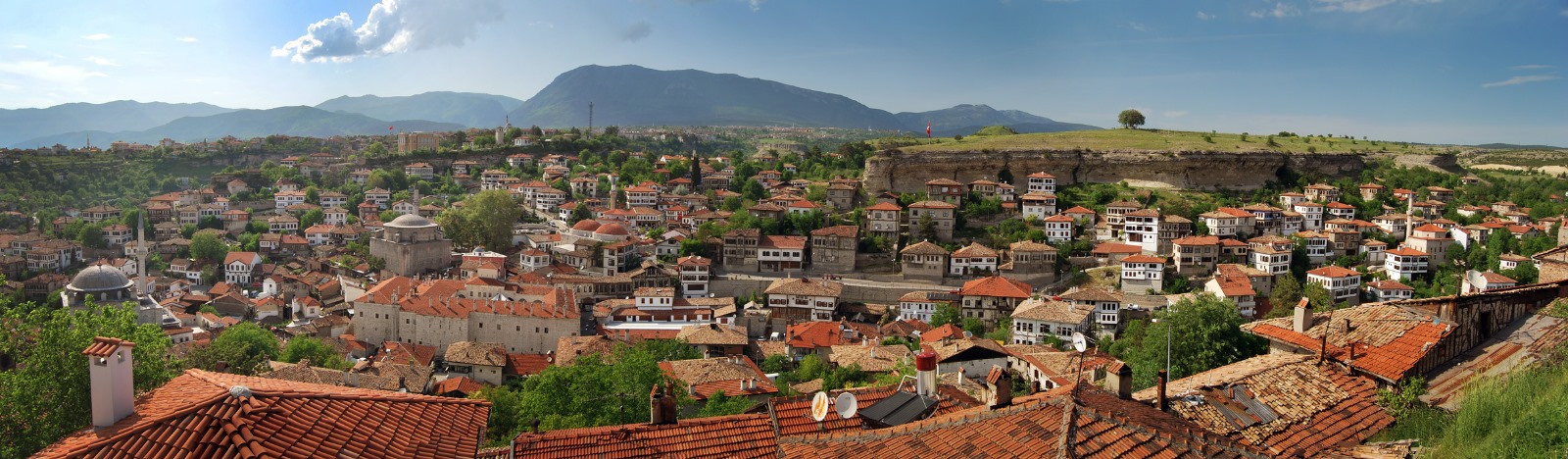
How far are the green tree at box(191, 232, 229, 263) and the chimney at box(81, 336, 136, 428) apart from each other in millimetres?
38589

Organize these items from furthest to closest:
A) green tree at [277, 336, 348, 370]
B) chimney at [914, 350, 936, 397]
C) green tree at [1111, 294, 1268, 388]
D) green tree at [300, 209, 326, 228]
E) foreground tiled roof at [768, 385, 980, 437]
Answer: green tree at [300, 209, 326, 228]
green tree at [277, 336, 348, 370]
green tree at [1111, 294, 1268, 388]
chimney at [914, 350, 936, 397]
foreground tiled roof at [768, 385, 980, 437]

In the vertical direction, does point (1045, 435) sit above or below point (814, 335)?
above

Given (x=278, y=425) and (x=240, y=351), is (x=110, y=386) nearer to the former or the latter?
(x=278, y=425)

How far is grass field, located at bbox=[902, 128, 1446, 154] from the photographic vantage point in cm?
4712

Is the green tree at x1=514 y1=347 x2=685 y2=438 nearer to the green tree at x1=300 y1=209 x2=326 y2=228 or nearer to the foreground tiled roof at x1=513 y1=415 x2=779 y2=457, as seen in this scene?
the foreground tiled roof at x1=513 y1=415 x2=779 y2=457

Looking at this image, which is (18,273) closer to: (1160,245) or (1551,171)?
(1160,245)

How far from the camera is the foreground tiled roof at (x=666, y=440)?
659cm

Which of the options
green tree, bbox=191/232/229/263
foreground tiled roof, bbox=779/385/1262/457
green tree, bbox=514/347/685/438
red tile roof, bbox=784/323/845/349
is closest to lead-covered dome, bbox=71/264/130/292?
green tree, bbox=191/232/229/263

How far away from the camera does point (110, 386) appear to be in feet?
17.6

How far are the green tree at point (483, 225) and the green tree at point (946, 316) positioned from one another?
19447 mm

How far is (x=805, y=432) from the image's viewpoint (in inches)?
257

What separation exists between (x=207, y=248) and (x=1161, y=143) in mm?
44516

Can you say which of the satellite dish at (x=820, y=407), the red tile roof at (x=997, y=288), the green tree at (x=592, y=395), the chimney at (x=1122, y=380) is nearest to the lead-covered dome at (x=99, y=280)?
the green tree at (x=592, y=395)

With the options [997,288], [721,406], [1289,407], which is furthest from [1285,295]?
[1289,407]
